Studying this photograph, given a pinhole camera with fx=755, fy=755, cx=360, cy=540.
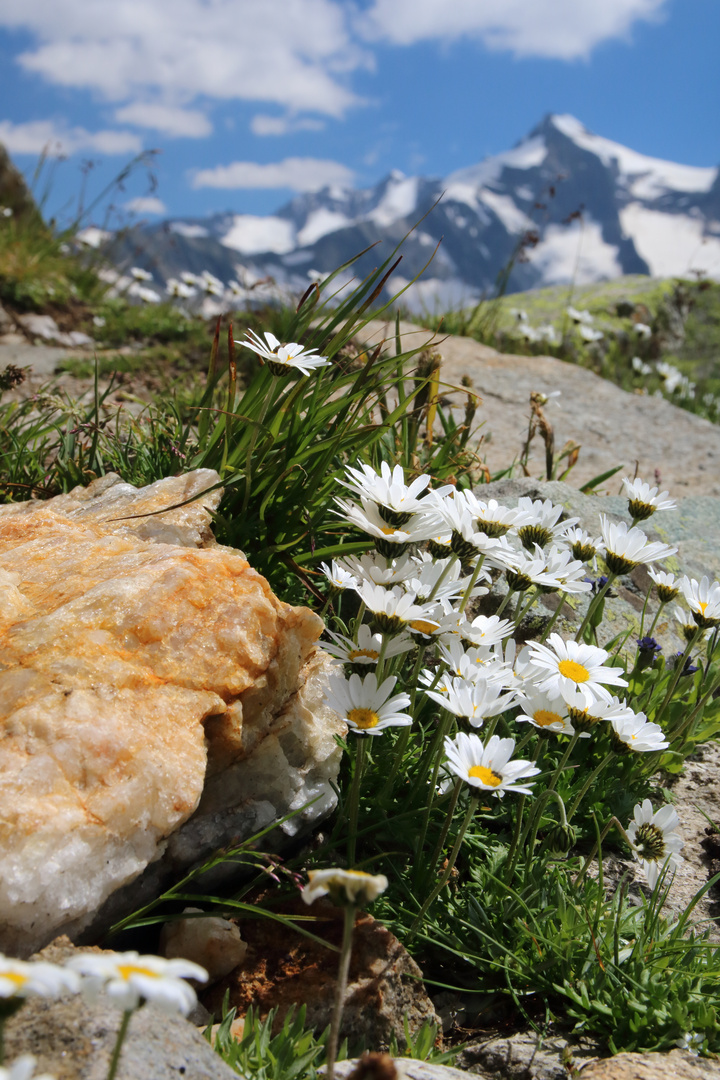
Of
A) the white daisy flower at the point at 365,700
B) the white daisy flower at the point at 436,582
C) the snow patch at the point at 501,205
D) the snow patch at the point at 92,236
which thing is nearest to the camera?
the white daisy flower at the point at 365,700

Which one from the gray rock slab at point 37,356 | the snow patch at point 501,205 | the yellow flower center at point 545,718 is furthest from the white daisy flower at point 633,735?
the snow patch at point 501,205

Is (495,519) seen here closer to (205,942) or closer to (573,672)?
(573,672)

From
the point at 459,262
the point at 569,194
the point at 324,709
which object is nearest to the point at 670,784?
the point at 324,709

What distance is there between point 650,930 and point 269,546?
1601mm

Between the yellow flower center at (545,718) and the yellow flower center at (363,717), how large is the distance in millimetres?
360

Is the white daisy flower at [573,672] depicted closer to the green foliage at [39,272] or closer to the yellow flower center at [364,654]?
the yellow flower center at [364,654]

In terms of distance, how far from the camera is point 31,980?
2.59ft

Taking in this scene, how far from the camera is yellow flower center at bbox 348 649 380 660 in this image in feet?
5.85

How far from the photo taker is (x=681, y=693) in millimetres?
2574

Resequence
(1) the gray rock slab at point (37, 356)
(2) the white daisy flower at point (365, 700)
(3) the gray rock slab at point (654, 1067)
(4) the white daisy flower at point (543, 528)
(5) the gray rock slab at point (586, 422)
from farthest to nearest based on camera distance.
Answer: (1) the gray rock slab at point (37, 356) < (5) the gray rock slab at point (586, 422) < (4) the white daisy flower at point (543, 528) < (2) the white daisy flower at point (365, 700) < (3) the gray rock slab at point (654, 1067)

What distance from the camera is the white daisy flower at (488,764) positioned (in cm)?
150

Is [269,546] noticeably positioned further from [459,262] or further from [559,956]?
[459,262]

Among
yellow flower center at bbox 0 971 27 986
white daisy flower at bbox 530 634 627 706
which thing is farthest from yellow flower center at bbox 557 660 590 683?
yellow flower center at bbox 0 971 27 986

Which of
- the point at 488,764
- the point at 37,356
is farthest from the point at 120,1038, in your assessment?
the point at 37,356
